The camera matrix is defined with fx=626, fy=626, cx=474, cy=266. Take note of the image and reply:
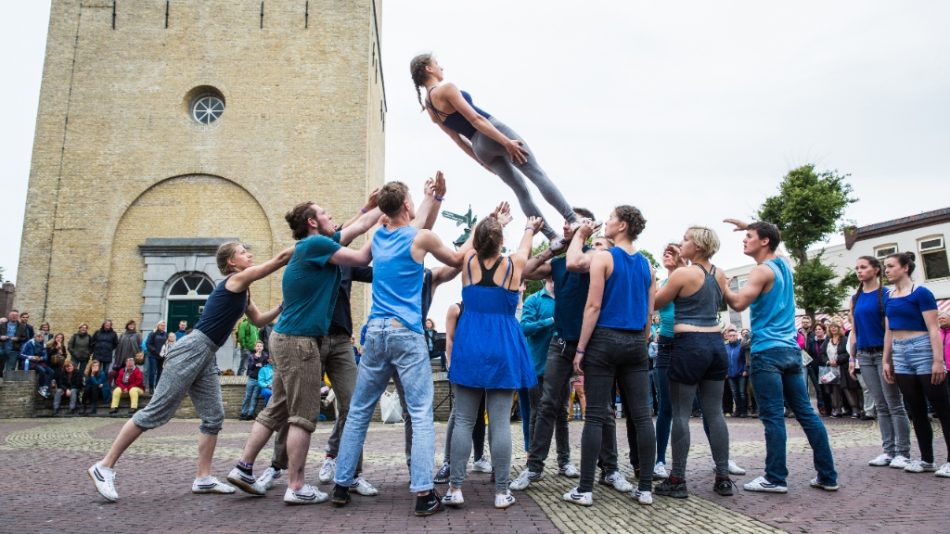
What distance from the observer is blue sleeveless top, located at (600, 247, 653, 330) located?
486 centimetres

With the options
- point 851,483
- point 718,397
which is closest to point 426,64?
point 718,397

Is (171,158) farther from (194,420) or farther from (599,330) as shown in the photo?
(599,330)

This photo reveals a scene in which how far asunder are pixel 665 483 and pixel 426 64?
4.06 meters

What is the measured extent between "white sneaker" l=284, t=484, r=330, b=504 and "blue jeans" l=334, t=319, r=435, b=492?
317mm

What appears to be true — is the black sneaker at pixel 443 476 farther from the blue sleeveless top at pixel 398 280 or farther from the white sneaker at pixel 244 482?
the blue sleeveless top at pixel 398 280

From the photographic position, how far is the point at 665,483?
5172mm

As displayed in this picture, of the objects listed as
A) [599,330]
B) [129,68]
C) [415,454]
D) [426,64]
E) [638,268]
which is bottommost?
[415,454]

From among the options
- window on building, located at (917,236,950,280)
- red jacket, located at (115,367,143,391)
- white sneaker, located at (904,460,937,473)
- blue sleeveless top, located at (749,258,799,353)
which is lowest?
white sneaker, located at (904,460,937,473)

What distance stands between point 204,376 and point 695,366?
418 cm

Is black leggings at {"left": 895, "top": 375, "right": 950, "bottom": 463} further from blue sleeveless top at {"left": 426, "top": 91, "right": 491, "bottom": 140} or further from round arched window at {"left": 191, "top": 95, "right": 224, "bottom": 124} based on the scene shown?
round arched window at {"left": 191, "top": 95, "right": 224, "bottom": 124}

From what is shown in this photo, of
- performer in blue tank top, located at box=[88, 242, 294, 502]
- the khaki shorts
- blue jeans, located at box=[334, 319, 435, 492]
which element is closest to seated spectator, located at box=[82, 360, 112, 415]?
performer in blue tank top, located at box=[88, 242, 294, 502]

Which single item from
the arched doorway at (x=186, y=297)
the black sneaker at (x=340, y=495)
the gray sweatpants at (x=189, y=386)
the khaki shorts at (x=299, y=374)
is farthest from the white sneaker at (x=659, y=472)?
the arched doorway at (x=186, y=297)

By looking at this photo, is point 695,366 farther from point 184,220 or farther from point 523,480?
point 184,220

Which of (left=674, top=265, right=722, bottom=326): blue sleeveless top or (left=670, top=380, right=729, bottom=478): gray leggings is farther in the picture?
(left=674, top=265, right=722, bottom=326): blue sleeveless top
